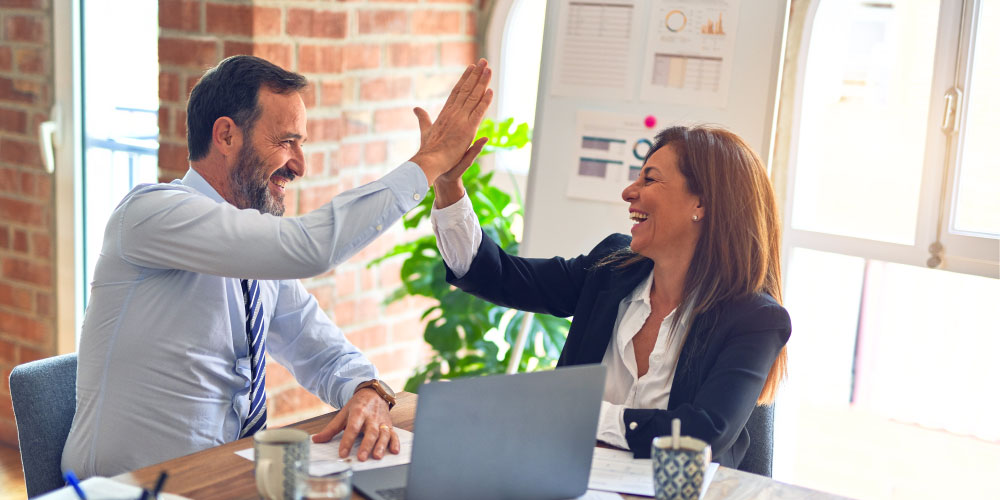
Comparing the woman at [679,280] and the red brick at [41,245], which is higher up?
the woman at [679,280]

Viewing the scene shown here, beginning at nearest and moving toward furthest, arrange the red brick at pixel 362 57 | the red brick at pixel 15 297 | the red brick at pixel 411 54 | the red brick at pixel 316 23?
the red brick at pixel 316 23
the red brick at pixel 362 57
the red brick at pixel 411 54
the red brick at pixel 15 297

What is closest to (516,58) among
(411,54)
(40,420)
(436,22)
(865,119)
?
(436,22)

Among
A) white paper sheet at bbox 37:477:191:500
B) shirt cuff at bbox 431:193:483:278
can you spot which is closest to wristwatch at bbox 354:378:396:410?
shirt cuff at bbox 431:193:483:278

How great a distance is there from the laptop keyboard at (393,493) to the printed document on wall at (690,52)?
1.55 metres

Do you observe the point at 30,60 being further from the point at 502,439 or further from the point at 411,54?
the point at 502,439

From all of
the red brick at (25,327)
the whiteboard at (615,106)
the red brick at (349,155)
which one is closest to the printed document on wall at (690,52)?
the whiteboard at (615,106)

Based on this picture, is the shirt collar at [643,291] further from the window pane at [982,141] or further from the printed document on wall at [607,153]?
the window pane at [982,141]

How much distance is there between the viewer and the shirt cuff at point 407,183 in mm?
1677

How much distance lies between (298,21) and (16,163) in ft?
4.23

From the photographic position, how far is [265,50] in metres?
2.67

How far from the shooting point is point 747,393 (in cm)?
171

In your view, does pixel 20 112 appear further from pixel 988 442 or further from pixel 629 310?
pixel 988 442

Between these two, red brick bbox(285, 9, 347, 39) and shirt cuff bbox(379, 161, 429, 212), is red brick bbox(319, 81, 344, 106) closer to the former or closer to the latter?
red brick bbox(285, 9, 347, 39)

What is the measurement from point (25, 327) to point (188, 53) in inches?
53.2
